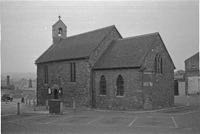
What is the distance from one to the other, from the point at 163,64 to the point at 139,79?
4623 millimetres

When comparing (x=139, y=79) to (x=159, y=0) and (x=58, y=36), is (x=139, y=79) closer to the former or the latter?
(x=159, y=0)

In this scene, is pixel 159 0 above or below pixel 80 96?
above

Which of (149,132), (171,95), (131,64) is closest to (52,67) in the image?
(131,64)

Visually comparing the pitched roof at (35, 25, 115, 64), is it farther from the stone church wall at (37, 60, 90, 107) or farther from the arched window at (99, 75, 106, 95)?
the arched window at (99, 75, 106, 95)

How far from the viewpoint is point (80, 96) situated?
29.8 meters

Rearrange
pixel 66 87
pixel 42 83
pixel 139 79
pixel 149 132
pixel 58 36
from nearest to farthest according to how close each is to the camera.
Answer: pixel 149 132
pixel 139 79
pixel 66 87
pixel 42 83
pixel 58 36

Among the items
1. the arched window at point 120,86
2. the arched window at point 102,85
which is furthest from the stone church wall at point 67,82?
the arched window at point 120,86

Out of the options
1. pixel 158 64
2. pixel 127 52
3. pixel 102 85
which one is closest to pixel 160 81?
pixel 158 64

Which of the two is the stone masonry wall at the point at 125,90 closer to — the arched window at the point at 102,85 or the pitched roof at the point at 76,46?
the arched window at the point at 102,85

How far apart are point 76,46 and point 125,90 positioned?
9906mm

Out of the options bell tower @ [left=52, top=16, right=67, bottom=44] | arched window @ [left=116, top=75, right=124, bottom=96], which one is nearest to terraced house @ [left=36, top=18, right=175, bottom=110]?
arched window @ [left=116, top=75, right=124, bottom=96]

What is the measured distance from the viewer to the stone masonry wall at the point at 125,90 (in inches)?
1016

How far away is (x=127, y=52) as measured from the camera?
28.3 meters

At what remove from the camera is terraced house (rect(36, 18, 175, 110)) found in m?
26.2
